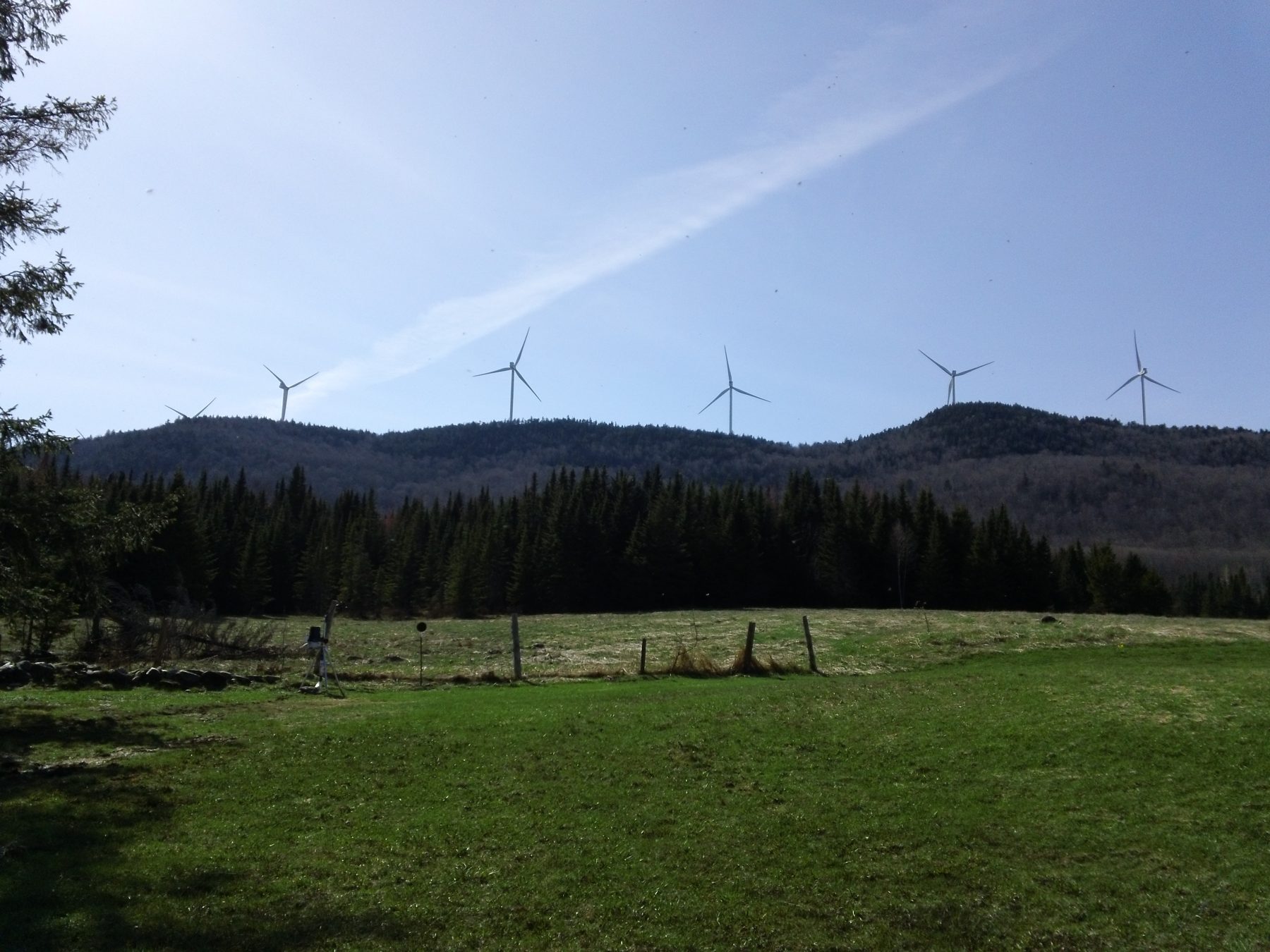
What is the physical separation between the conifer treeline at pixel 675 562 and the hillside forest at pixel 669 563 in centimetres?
16

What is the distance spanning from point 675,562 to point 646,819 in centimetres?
8186

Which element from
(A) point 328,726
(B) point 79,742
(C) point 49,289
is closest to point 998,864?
(A) point 328,726

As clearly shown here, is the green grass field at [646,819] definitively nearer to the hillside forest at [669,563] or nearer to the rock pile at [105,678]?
the rock pile at [105,678]

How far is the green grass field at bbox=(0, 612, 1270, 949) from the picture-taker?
9219mm

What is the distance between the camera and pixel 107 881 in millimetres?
9773

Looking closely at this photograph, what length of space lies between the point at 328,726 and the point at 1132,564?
8446 centimetres

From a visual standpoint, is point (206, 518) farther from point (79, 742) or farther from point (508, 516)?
point (79, 742)

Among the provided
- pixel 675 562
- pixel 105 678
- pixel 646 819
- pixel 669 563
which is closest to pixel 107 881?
pixel 646 819

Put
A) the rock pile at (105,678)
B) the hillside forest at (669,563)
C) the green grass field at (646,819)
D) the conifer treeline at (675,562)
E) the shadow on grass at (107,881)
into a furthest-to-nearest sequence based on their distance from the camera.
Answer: the conifer treeline at (675,562) < the hillside forest at (669,563) < the rock pile at (105,678) < the green grass field at (646,819) < the shadow on grass at (107,881)

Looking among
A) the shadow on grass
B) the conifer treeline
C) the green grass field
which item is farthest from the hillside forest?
the shadow on grass

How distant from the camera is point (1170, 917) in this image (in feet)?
31.1

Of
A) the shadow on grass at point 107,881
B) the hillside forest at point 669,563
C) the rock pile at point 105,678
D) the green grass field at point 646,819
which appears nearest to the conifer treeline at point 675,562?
the hillside forest at point 669,563

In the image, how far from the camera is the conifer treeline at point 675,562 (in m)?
87.1

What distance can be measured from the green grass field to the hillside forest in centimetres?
6698
